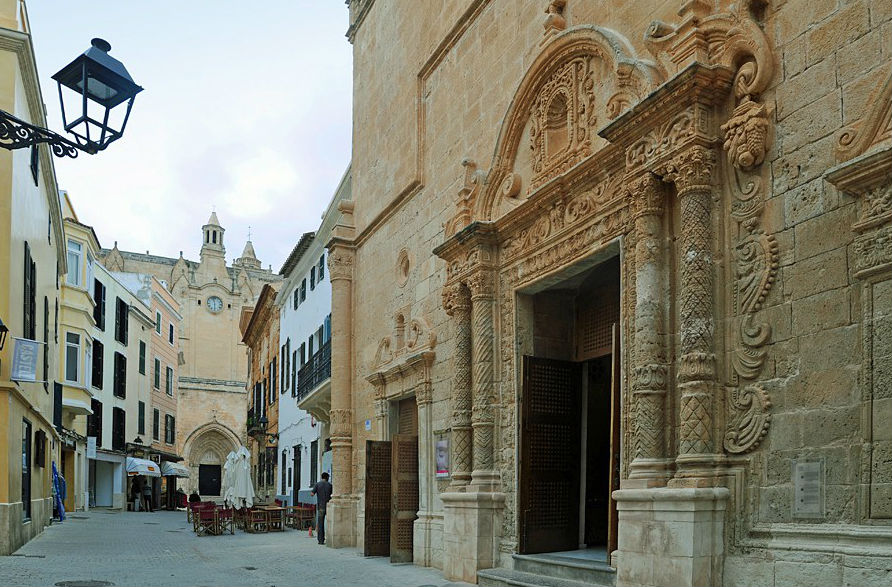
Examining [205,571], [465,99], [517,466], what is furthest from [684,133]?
[205,571]

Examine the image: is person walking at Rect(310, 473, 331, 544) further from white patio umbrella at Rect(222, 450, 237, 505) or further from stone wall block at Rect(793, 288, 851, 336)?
stone wall block at Rect(793, 288, 851, 336)

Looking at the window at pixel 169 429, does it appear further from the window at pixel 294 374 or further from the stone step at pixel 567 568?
the stone step at pixel 567 568

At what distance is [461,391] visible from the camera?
1089cm

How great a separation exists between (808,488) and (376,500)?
27.6ft

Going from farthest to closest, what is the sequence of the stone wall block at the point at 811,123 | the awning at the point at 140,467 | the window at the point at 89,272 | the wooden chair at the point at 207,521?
the awning at the point at 140,467, the window at the point at 89,272, the wooden chair at the point at 207,521, the stone wall block at the point at 811,123

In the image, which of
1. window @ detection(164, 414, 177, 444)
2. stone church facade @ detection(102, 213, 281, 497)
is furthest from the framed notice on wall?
stone church facade @ detection(102, 213, 281, 497)

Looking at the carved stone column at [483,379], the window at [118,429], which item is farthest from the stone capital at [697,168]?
the window at [118,429]

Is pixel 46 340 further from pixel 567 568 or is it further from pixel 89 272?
pixel 567 568

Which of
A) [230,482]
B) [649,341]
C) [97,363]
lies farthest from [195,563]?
[97,363]

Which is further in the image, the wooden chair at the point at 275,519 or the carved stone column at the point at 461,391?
the wooden chair at the point at 275,519

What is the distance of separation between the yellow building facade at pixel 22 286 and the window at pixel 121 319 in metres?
16.2

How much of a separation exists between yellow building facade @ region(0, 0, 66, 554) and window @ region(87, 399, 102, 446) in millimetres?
13579

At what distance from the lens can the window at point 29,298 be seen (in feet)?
50.8

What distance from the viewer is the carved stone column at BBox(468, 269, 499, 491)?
33.9ft
